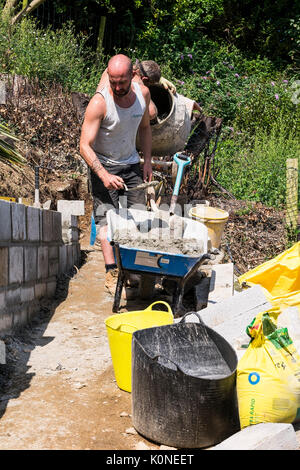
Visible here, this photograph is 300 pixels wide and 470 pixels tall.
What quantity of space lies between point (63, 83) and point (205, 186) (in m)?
2.88

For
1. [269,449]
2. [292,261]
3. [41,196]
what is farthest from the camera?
[41,196]

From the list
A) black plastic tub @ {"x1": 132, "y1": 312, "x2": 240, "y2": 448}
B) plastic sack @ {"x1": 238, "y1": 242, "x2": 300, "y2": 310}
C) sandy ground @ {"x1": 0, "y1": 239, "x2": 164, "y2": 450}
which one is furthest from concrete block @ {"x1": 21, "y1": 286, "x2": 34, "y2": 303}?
plastic sack @ {"x1": 238, "y1": 242, "x2": 300, "y2": 310}

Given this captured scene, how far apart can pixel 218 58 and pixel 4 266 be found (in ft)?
32.2

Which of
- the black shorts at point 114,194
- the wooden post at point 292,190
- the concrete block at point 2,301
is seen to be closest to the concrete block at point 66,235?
the black shorts at point 114,194

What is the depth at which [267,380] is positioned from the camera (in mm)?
2465

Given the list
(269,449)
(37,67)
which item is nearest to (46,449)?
(269,449)

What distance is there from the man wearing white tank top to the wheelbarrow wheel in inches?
11.4

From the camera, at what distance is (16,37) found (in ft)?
28.8

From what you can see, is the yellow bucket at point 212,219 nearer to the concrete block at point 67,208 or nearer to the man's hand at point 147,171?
the man's hand at point 147,171

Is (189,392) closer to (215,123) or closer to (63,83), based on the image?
(215,123)

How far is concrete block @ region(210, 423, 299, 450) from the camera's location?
→ 210 centimetres

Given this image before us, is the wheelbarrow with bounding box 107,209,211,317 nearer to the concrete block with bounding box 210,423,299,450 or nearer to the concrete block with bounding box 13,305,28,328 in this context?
the concrete block with bounding box 13,305,28,328

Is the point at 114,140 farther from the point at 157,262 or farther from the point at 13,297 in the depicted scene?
the point at 13,297

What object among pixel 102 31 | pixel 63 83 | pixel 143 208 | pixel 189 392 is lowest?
pixel 189 392
